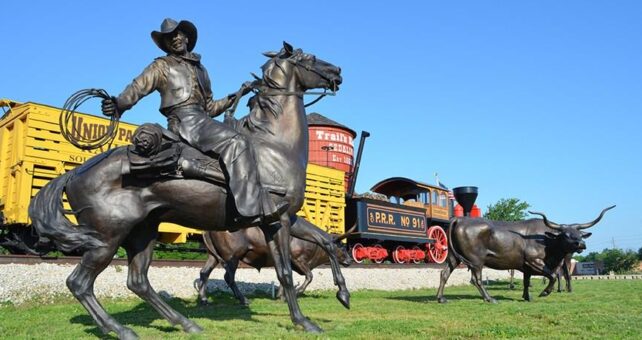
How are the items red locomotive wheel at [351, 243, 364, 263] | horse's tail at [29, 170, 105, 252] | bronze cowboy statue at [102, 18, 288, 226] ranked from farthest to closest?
red locomotive wheel at [351, 243, 364, 263], bronze cowboy statue at [102, 18, 288, 226], horse's tail at [29, 170, 105, 252]

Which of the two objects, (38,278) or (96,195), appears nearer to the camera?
(96,195)

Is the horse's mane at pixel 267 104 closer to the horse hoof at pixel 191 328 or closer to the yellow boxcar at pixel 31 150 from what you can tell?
the horse hoof at pixel 191 328

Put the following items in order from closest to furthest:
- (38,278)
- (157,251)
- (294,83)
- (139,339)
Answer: (139,339), (294,83), (38,278), (157,251)

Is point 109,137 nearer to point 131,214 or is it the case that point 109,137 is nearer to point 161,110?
point 161,110

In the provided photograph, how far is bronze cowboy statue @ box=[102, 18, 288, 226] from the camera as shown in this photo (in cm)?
550

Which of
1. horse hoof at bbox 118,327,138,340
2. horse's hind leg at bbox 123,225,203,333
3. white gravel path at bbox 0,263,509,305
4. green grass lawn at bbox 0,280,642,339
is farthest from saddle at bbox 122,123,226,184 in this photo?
white gravel path at bbox 0,263,509,305

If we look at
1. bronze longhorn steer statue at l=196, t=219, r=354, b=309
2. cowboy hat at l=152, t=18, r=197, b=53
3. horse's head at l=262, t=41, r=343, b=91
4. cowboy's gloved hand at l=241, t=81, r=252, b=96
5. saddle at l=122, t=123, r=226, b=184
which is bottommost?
bronze longhorn steer statue at l=196, t=219, r=354, b=309

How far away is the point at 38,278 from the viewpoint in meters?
10.0

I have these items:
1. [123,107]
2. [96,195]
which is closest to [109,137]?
[123,107]

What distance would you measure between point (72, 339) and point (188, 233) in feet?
34.5

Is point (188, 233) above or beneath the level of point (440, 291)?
above

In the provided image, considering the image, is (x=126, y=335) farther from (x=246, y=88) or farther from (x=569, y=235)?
(x=569, y=235)

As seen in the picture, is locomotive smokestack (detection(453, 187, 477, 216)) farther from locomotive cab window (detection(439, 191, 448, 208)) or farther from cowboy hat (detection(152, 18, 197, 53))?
cowboy hat (detection(152, 18, 197, 53))

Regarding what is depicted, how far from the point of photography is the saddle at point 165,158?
5.39 m
